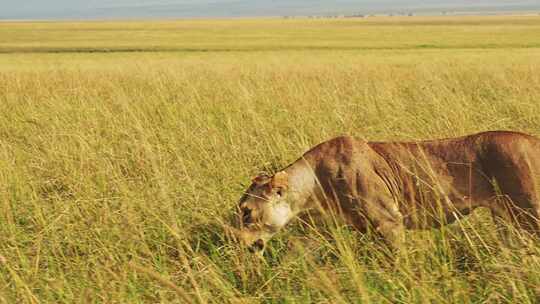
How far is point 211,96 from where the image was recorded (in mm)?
10953

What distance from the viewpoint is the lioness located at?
4117 mm

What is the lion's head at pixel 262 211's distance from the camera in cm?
408

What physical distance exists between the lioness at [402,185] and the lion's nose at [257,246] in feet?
0.05

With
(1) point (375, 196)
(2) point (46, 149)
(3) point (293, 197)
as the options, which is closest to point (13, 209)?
(2) point (46, 149)

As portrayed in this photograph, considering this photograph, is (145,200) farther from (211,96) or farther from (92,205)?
(211,96)

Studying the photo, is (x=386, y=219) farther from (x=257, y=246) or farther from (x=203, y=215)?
(x=203, y=215)

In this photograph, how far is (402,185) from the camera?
14.5 feet

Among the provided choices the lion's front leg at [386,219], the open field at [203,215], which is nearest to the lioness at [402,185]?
the lion's front leg at [386,219]

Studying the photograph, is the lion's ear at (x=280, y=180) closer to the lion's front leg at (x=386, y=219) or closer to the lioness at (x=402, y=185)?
the lioness at (x=402, y=185)

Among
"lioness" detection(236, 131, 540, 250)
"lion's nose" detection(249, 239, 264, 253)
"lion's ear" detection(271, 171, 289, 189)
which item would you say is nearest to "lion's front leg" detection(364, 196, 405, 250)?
"lioness" detection(236, 131, 540, 250)

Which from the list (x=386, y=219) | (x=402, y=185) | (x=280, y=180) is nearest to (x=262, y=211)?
(x=280, y=180)

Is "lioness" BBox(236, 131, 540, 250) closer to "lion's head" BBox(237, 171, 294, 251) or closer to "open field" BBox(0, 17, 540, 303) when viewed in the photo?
"lion's head" BBox(237, 171, 294, 251)

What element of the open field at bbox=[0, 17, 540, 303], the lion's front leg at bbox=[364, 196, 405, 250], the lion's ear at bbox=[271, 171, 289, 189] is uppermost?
the lion's ear at bbox=[271, 171, 289, 189]

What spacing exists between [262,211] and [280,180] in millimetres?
215
